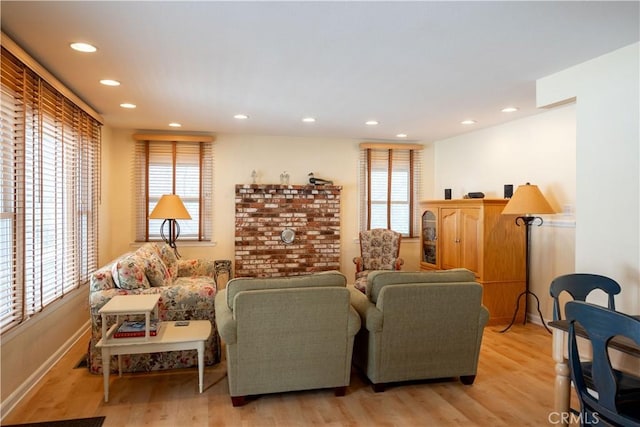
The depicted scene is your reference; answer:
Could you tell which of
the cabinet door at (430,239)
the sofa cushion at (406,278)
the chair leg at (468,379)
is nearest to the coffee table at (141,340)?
the sofa cushion at (406,278)

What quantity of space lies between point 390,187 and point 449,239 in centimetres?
148

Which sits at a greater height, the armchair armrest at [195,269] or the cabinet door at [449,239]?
the cabinet door at [449,239]

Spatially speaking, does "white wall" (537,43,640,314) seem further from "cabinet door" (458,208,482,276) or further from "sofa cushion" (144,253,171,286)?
"sofa cushion" (144,253,171,286)

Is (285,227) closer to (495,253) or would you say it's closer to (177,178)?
(177,178)

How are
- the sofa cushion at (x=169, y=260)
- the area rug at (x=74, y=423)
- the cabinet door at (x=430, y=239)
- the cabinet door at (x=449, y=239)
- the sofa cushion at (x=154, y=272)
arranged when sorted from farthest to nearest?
the cabinet door at (x=430, y=239) < the cabinet door at (x=449, y=239) < the sofa cushion at (x=169, y=260) < the sofa cushion at (x=154, y=272) < the area rug at (x=74, y=423)

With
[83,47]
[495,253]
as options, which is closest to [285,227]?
[495,253]

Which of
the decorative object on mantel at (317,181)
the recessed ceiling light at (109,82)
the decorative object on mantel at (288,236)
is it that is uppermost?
the recessed ceiling light at (109,82)

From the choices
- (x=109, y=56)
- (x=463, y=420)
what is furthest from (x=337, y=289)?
(x=109, y=56)

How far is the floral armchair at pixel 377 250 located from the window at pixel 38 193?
3.39m

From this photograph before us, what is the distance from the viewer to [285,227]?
5.99m

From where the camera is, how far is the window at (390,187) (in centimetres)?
637

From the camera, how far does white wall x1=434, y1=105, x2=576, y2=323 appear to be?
4.33 meters

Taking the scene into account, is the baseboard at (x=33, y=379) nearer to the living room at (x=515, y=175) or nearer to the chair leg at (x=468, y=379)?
the living room at (x=515, y=175)

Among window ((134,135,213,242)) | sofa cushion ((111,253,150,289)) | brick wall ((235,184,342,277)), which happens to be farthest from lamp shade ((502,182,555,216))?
window ((134,135,213,242))
